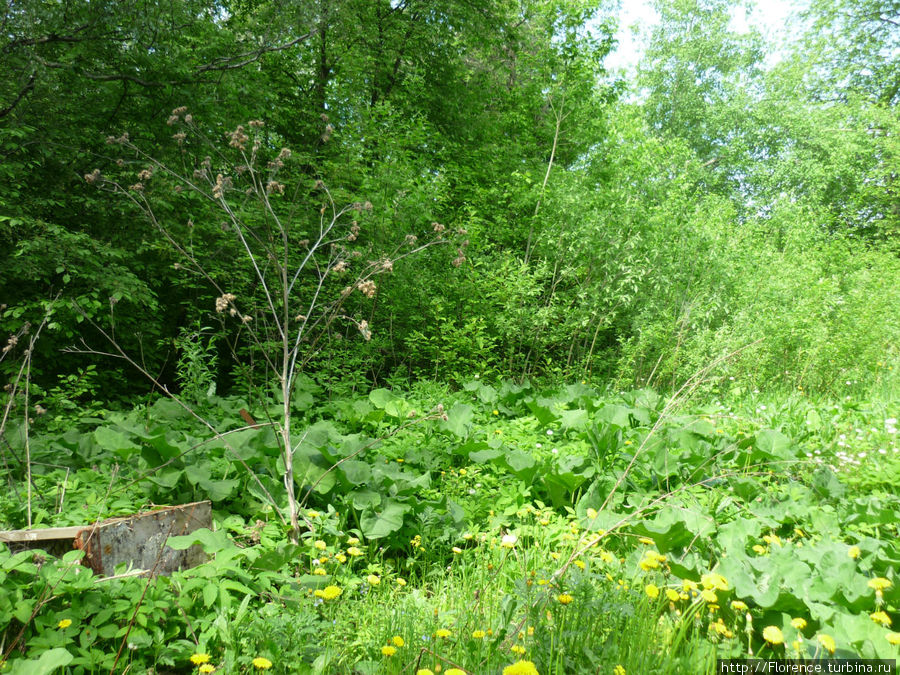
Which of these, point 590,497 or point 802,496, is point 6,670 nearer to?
point 590,497

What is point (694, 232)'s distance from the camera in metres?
6.50


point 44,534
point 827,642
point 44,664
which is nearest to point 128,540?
point 44,534

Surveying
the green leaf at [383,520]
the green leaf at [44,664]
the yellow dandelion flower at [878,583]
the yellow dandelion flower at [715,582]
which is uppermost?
the yellow dandelion flower at [878,583]

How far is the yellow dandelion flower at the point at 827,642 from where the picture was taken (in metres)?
1.27

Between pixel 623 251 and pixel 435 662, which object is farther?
pixel 623 251

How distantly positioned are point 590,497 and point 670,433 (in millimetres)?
896

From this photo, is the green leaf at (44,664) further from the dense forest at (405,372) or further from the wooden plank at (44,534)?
the wooden plank at (44,534)

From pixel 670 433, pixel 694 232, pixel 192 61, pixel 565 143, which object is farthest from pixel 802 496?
pixel 565 143

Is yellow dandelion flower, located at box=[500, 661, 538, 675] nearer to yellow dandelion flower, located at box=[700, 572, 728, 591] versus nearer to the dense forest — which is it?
the dense forest

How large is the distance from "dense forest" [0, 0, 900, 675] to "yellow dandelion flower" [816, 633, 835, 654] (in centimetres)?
2

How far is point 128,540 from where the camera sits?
175cm

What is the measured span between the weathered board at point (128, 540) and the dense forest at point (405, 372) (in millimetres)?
104

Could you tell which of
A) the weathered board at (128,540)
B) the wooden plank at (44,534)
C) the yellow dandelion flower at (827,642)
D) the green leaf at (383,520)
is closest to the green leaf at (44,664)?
the weathered board at (128,540)

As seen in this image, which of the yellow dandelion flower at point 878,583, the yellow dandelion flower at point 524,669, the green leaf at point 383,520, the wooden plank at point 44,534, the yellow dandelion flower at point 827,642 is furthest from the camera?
the green leaf at point 383,520
